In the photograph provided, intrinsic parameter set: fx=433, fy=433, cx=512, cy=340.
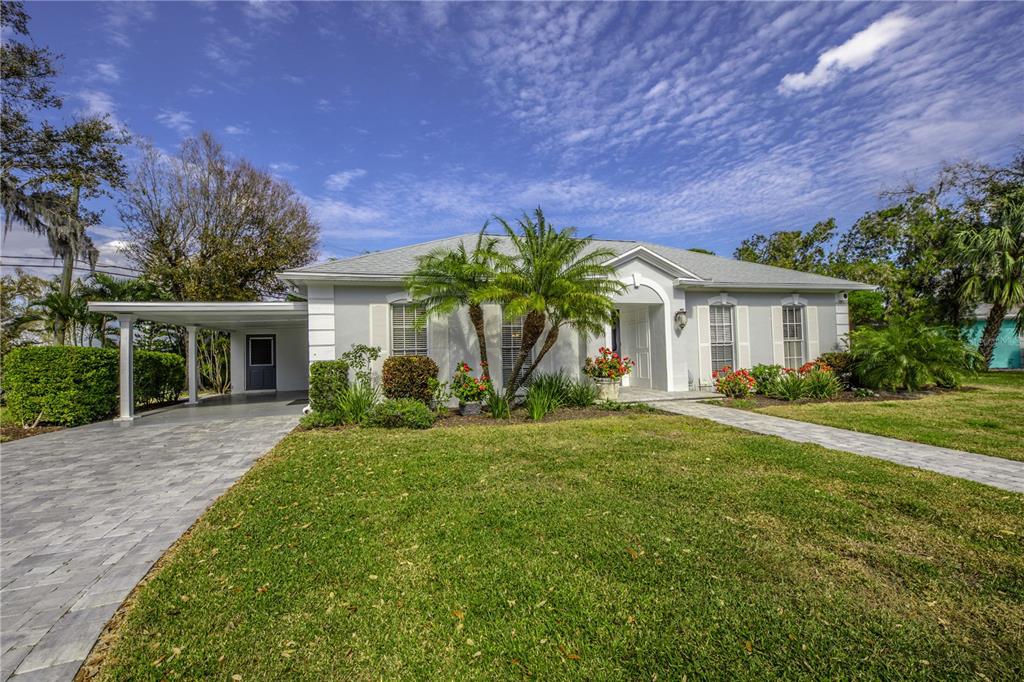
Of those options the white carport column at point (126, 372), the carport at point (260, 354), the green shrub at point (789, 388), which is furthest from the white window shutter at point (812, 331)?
the white carport column at point (126, 372)

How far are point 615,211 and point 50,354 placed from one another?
661 inches

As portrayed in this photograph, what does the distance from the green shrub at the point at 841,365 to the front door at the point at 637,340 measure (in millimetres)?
5097

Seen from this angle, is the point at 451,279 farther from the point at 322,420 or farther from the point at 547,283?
the point at 322,420

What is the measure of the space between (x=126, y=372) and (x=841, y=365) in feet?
61.8

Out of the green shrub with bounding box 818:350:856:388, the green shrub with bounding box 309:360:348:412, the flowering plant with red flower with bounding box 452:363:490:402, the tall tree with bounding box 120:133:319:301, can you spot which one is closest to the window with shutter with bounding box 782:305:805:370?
the green shrub with bounding box 818:350:856:388

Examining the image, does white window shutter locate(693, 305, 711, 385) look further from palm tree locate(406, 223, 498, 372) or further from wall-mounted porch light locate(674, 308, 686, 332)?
palm tree locate(406, 223, 498, 372)

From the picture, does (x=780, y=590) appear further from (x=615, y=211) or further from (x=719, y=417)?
(x=615, y=211)

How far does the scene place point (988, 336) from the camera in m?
16.6

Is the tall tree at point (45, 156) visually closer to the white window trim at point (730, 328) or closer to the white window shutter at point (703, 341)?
the white window shutter at point (703, 341)

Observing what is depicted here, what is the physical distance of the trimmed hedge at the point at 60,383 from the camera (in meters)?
9.06

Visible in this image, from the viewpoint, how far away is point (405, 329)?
1102cm

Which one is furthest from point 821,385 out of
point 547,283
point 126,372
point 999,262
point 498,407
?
point 126,372

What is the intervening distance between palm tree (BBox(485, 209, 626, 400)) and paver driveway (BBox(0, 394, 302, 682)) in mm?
5216

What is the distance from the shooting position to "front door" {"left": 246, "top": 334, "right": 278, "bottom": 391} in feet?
57.1
